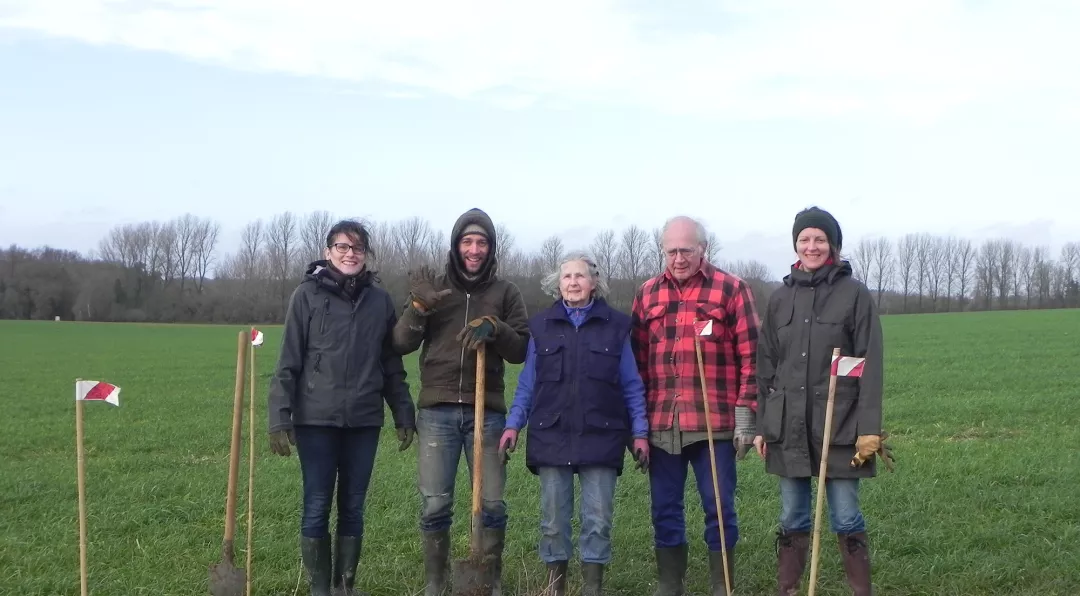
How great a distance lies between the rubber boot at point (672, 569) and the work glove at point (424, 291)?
190 cm

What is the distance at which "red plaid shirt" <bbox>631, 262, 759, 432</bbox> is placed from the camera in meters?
4.74

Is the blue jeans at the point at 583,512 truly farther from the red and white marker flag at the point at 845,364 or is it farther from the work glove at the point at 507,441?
the red and white marker flag at the point at 845,364

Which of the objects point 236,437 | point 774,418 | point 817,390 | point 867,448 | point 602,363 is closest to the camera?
point 236,437

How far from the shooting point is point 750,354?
4754 mm

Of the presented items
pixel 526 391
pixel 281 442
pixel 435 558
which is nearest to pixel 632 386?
pixel 526 391

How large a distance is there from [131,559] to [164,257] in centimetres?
8968

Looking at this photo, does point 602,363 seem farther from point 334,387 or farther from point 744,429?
point 334,387

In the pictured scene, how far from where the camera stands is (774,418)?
4395mm

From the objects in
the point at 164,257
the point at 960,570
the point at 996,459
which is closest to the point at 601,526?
the point at 960,570

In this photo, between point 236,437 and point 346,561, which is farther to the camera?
point 346,561

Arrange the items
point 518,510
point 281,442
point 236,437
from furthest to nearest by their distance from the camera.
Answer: point 518,510 → point 281,442 → point 236,437

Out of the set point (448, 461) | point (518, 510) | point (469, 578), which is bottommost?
point (518, 510)

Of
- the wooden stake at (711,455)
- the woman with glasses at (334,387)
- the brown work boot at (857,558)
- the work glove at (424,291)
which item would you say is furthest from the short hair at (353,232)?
the brown work boot at (857,558)

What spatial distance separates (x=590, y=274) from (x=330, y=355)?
4.92ft
